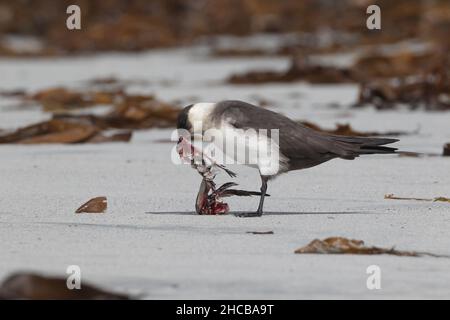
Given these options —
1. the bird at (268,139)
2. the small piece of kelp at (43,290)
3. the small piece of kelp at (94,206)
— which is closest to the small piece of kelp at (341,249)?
the bird at (268,139)

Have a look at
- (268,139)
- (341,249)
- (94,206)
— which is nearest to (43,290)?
(341,249)

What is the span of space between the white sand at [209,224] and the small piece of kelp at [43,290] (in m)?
0.12

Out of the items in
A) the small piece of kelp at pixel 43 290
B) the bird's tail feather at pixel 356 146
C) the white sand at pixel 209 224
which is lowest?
the white sand at pixel 209 224

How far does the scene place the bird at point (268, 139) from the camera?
199 inches

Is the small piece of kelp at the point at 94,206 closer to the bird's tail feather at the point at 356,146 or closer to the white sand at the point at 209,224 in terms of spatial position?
Answer: the white sand at the point at 209,224

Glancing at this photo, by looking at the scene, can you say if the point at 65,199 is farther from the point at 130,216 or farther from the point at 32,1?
the point at 32,1

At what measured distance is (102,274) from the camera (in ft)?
12.7

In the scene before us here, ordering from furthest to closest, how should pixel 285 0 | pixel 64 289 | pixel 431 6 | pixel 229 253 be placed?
pixel 285 0, pixel 431 6, pixel 229 253, pixel 64 289

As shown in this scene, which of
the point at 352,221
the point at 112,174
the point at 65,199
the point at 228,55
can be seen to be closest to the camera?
the point at 352,221

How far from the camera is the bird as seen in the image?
504 centimetres

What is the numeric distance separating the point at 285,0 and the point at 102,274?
18.4 meters

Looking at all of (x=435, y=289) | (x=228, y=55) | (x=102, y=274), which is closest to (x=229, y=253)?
(x=102, y=274)

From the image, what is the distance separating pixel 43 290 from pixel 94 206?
5.29ft

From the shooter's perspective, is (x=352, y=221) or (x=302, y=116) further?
(x=302, y=116)
